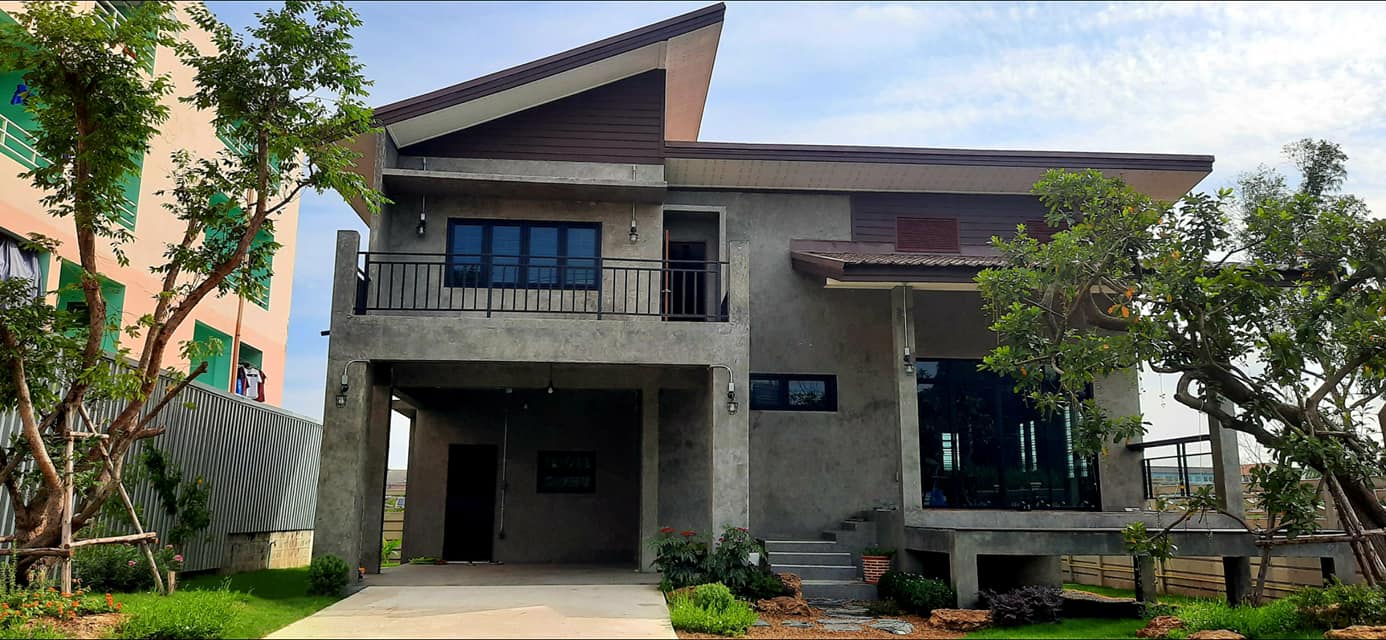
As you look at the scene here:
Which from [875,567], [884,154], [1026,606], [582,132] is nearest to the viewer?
[1026,606]

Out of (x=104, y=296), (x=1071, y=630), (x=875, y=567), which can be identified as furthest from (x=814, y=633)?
(x=104, y=296)

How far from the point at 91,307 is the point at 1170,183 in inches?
567

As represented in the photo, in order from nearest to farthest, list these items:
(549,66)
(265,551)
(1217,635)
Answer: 1. (1217,635)
2. (549,66)
3. (265,551)

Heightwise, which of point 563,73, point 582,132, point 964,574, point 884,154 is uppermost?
point 563,73

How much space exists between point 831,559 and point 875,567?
2.78 feet

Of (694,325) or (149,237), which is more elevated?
(149,237)

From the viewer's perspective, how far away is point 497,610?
29.2ft

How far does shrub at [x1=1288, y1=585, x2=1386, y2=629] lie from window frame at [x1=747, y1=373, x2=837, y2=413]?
6.42 metres

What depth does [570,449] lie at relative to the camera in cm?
1514

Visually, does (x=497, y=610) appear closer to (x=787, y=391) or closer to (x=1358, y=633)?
(x=787, y=391)

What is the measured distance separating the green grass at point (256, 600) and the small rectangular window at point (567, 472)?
3.96m

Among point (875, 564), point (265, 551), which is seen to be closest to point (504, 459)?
point (265, 551)

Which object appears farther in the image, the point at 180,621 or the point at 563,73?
the point at 563,73

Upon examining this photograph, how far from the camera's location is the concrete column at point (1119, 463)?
13406mm
